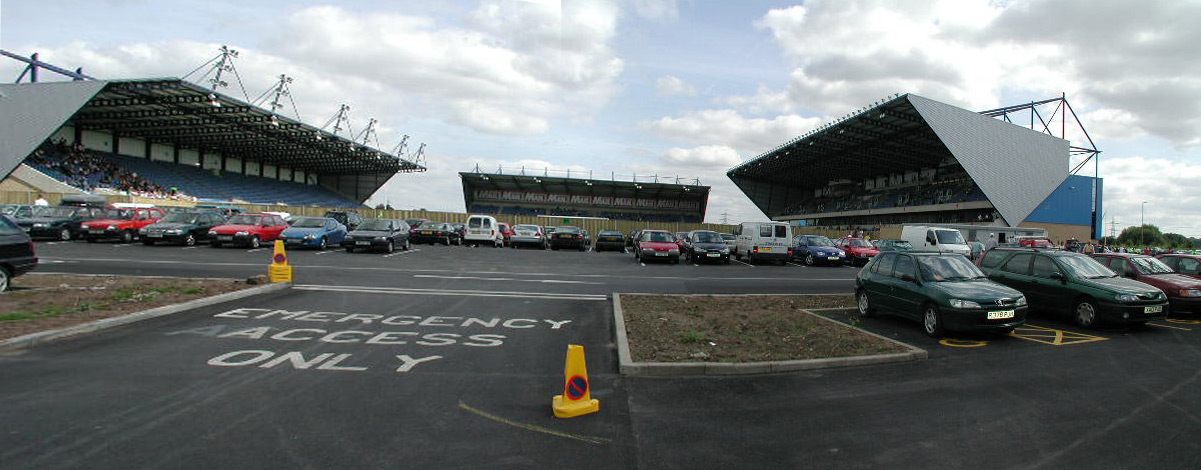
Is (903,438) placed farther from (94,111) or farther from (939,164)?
(939,164)

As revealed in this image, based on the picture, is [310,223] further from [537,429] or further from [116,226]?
[537,429]

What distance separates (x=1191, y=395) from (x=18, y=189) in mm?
52433

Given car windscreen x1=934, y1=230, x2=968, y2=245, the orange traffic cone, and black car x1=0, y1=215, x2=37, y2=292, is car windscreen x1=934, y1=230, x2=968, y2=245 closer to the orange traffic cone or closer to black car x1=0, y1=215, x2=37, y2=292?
the orange traffic cone

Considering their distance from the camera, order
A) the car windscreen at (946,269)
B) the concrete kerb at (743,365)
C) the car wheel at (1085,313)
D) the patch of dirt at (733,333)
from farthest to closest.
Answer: the car wheel at (1085,313), the car windscreen at (946,269), the patch of dirt at (733,333), the concrete kerb at (743,365)

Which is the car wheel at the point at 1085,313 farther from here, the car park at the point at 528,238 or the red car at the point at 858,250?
the car park at the point at 528,238

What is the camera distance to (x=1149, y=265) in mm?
13000

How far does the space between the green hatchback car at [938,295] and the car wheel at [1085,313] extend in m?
1.86

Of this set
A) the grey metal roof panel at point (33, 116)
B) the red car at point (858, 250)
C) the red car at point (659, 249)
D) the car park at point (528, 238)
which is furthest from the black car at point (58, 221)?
the red car at point (858, 250)

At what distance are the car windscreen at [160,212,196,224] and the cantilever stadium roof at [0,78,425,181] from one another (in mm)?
13485

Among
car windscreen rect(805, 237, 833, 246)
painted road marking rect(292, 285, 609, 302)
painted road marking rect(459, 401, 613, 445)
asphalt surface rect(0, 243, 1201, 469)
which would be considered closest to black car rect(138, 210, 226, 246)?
painted road marking rect(292, 285, 609, 302)

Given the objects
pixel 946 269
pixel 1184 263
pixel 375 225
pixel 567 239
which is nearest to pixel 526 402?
pixel 946 269

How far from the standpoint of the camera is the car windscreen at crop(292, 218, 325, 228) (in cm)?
2523

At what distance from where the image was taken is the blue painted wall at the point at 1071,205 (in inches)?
1981

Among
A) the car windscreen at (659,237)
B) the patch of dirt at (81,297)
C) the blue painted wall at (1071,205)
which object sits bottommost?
the patch of dirt at (81,297)
